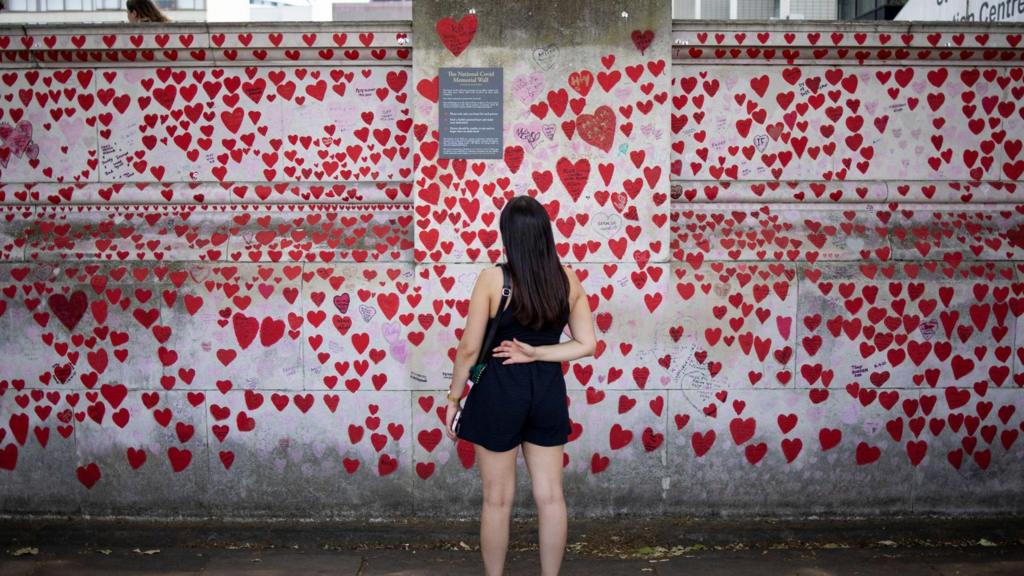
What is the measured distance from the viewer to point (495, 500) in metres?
3.84

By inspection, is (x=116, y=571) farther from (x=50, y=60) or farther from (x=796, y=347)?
(x=796, y=347)

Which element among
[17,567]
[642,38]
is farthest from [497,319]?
[17,567]

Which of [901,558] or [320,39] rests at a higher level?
[320,39]

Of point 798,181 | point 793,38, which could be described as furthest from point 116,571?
point 793,38

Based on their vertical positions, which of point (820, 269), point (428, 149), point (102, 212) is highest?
point (428, 149)

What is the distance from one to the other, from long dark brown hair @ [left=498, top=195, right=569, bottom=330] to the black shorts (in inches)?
8.6

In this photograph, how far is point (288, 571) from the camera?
4.64 m

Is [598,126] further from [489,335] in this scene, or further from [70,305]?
[70,305]

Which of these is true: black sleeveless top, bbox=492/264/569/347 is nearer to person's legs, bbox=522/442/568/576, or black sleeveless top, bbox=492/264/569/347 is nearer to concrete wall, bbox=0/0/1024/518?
person's legs, bbox=522/442/568/576

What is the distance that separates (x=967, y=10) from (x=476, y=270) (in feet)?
16.9

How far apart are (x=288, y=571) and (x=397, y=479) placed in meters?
0.83

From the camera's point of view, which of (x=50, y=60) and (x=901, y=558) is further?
(x=50, y=60)

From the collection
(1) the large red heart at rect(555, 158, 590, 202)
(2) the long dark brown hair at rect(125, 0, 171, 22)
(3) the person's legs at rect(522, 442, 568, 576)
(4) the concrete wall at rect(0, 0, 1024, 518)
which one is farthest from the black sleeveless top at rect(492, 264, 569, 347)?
(2) the long dark brown hair at rect(125, 0, 171, 22)

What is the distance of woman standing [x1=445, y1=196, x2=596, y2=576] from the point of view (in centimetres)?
369
